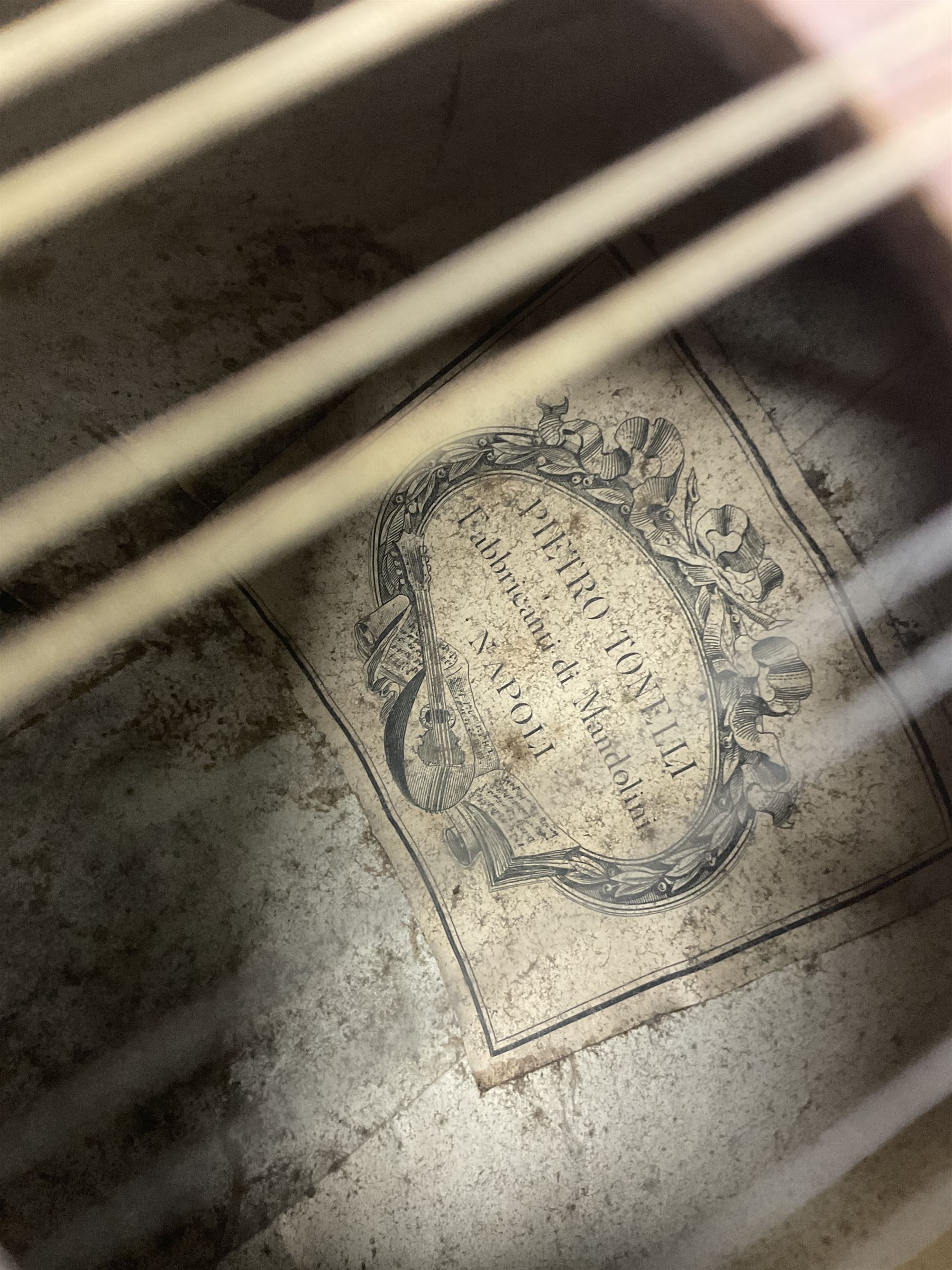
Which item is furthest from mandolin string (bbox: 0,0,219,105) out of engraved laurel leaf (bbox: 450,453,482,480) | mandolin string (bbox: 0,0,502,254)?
engraved laurel leaf (bbox: 450,453,482,480)

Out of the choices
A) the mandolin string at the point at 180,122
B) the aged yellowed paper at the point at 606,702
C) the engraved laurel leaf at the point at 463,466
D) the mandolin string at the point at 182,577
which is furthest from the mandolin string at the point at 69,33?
the engraved laurel leaf at the point at 463,466

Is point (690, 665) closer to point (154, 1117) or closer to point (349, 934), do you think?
point (349, 934)

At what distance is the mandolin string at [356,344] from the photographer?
2076mm

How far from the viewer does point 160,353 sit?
238cm

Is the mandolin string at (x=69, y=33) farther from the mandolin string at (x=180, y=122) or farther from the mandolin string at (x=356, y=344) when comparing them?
the mandolin string at (x=356, y=344)

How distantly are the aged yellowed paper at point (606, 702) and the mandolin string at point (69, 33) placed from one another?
1201 mm

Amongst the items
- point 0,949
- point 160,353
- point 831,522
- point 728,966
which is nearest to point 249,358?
point 160,353

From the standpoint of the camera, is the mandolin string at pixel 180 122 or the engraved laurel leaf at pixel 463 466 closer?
the mandolin string at pixel 180 122

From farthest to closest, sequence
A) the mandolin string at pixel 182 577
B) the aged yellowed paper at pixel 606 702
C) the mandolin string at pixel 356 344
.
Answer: the mandolin string at pixel 182 577 → the mandolin string at pixel 356 344 → the aged yellowed paper at pixel 606 702

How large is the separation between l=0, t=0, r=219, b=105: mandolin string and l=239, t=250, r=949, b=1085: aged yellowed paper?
1.20 m

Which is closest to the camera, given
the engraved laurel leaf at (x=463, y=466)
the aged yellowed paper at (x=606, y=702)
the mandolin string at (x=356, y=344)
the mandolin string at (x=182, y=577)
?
the aged yellowed paper at (x=606, y=702)

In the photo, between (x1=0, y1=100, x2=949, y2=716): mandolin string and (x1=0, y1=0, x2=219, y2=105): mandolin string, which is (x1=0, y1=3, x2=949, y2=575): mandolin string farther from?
(x1=0, y1=0, x2=219, y2=105): mandolin string

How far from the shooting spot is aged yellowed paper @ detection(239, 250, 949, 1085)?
1.93 m

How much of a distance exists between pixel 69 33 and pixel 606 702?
2.30m
